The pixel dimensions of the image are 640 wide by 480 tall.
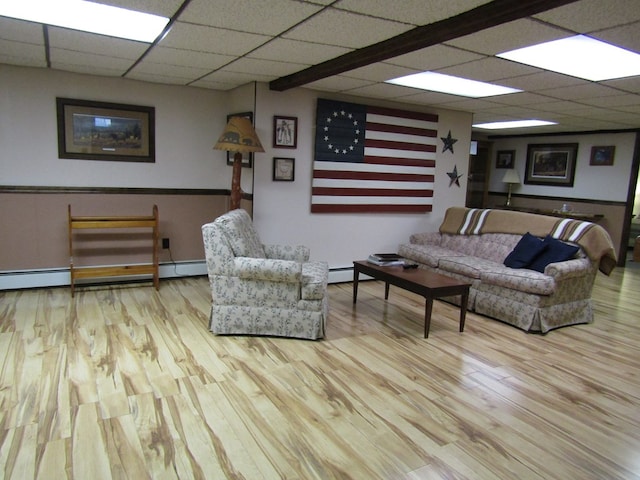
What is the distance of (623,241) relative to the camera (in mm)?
7277

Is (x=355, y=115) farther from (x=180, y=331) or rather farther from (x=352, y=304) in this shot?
(x=180, y=331)

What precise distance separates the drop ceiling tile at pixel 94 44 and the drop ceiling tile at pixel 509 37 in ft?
7.62

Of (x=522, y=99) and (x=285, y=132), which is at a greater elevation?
(x=522, y=99)

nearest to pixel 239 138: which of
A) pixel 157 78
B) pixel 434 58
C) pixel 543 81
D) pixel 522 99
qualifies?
pixel 157 78

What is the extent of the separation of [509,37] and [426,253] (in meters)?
2.78

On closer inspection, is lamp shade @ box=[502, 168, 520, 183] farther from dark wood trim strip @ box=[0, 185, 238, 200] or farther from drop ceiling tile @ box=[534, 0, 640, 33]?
drop ceiling tile @ box=[534, 0, 640, 33]

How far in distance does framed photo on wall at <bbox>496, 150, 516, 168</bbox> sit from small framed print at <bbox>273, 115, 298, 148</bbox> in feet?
18.0

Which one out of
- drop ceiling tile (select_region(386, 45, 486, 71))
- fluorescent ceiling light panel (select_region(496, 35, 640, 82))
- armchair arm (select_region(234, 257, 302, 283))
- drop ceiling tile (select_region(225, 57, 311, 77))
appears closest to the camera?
fluorescent ceiling light panel (select_region(496, 35, 640, 82))

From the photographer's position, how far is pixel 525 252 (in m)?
4.52

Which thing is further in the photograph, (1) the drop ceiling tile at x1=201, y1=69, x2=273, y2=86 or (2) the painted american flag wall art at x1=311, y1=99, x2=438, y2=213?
(2) the painted american flag wall art at x1=311, y1=99, x2=438, y2=213

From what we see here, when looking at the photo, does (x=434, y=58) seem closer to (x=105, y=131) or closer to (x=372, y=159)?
(x=372, y=159)

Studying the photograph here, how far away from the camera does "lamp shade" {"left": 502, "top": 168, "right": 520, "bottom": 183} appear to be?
8336mm

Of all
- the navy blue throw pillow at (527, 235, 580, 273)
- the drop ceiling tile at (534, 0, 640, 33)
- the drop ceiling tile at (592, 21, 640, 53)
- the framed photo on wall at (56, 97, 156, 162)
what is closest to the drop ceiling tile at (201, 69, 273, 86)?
the framed photo on wall at (56, 97, 156, 162)

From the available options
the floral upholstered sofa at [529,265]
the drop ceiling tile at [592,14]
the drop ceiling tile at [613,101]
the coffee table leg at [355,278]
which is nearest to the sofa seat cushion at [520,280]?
the floral upholstered sofa at [529,265]
